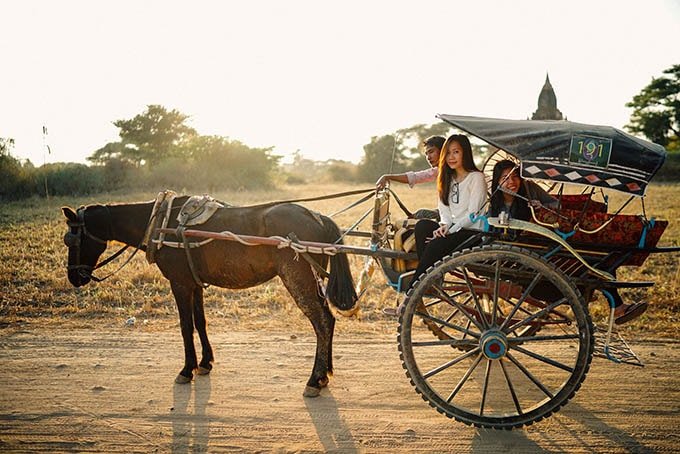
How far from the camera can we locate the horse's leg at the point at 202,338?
5008 mm

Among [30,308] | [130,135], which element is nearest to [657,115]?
[130,135]

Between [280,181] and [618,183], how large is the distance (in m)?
42.6

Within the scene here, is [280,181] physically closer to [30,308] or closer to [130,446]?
[30,308]

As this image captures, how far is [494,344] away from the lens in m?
3.80

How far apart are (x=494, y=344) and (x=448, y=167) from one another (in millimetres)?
1545

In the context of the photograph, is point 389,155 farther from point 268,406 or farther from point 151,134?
point 268,406

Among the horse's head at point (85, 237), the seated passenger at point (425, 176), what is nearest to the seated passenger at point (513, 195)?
the seated passenger at point (425, 176)

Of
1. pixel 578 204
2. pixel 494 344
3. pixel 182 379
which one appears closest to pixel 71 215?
pixel 182 379

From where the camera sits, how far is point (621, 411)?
4.20 meters

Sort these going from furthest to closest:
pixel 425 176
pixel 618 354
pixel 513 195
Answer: pixel 425 176, pixel 513 195, pixel 618 354

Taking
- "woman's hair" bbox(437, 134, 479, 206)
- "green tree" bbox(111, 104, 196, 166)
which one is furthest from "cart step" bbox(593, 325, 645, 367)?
"green tree" bbox(111, 104, 196, 166)

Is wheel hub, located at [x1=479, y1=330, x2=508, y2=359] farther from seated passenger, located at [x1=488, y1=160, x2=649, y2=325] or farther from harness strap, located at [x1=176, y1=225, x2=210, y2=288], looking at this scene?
harness strap, located at [x1=176, y1=225, x2=210, y2=288]

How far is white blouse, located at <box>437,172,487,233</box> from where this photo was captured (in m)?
4.19

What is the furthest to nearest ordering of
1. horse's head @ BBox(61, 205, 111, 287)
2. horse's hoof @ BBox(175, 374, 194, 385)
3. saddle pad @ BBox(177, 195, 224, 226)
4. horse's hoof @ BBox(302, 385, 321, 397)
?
1. horse's head @ BBox(61, 205, 111, 287)
2. saddle pad @ BBox(177, 195, 224, 226)
3. horse's hoof @ BBox(175, 374, 194, 385)
4. horse's hoof @ BBox(302, 385, 321, 397)
